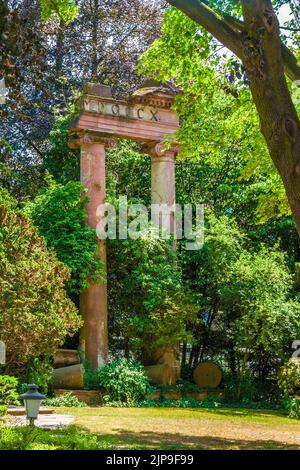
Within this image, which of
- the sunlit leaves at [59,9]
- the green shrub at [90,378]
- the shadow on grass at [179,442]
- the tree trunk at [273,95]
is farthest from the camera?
the green shrub at [90,378]

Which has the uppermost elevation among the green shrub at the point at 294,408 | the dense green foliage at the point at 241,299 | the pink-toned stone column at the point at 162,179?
the pink-toned stone column at the point at 162,179

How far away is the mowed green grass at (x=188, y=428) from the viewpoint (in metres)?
10.4

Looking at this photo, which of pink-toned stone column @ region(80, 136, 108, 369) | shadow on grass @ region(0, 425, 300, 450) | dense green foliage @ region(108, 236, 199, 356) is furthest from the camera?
dense green foliage @ region(108, 236, 199, 356)

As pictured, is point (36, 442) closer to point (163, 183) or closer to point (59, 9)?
point (59, 9)

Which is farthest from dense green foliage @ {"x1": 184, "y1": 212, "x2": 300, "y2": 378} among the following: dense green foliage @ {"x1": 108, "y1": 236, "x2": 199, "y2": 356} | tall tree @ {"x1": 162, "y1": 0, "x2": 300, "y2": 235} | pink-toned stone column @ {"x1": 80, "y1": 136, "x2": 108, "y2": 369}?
→ tall tree @ {"x1": 162, "y1": 0, "x2": 300, "y2": 235}

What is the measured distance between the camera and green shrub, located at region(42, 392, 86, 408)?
1641 centimetres

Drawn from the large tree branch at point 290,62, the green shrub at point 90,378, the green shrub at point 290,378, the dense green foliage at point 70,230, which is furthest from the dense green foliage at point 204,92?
the green shrub at point 90,378

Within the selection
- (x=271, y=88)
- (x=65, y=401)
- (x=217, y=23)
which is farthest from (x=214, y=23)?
(x=65, y=401)

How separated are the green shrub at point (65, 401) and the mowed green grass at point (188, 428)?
0.74m

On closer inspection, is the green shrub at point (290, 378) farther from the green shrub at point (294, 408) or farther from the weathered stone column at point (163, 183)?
the weathered stone column at point (163, 183)

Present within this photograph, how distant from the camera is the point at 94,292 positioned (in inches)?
772

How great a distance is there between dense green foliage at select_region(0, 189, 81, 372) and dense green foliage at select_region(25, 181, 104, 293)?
7.52ft

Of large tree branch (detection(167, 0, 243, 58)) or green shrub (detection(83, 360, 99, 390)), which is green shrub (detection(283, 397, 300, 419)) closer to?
green shrub (detection(83, 360, 99, 390))

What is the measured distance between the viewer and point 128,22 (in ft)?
93.3
